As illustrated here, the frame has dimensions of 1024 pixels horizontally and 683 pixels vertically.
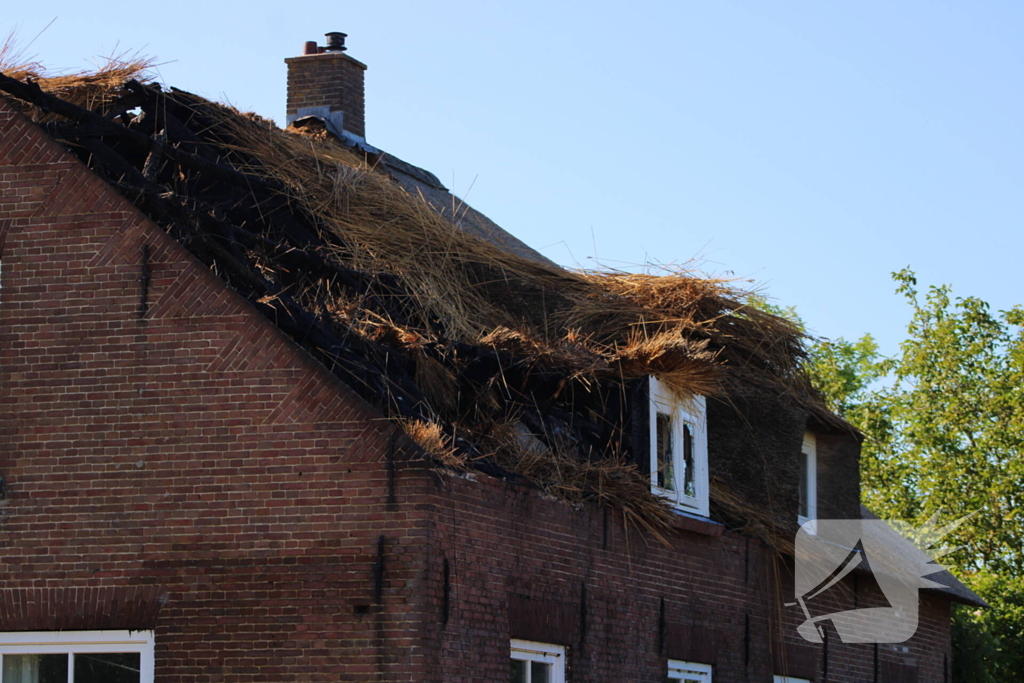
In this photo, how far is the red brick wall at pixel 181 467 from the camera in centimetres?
956

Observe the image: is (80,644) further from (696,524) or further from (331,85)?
(331,85)

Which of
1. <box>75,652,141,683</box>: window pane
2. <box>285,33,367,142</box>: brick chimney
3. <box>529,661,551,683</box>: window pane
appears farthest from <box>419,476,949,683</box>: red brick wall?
<box>285,33,367,142</box>: brick chimney

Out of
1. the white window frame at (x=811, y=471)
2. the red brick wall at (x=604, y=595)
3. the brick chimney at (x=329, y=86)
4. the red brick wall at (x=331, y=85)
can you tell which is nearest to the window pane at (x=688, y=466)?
the red brick wall at (x=604, y=595)

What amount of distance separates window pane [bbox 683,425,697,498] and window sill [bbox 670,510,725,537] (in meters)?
0.25

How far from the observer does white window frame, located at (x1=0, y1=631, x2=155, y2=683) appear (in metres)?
9.73

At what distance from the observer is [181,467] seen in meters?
10.0

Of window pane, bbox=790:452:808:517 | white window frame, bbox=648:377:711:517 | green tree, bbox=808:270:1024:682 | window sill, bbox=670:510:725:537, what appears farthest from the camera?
green tree, bbox=808:270:1024:682

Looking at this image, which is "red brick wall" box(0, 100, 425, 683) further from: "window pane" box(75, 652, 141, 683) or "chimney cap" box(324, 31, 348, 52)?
"chimney cap" box(324, 31, 348, 52)

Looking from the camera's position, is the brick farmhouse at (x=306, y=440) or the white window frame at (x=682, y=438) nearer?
the brick farmhouse at (x=306, y=440)

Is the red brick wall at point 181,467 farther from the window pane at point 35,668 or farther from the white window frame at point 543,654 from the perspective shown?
the white window frame at point 543,654

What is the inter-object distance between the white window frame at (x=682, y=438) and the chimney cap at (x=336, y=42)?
833 cm

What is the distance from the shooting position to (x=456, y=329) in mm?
12078

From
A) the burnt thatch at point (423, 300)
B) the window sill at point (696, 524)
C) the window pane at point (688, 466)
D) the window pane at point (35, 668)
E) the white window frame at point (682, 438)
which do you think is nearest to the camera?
the window pane at point (35, 668)

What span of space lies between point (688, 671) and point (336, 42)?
415 inches
